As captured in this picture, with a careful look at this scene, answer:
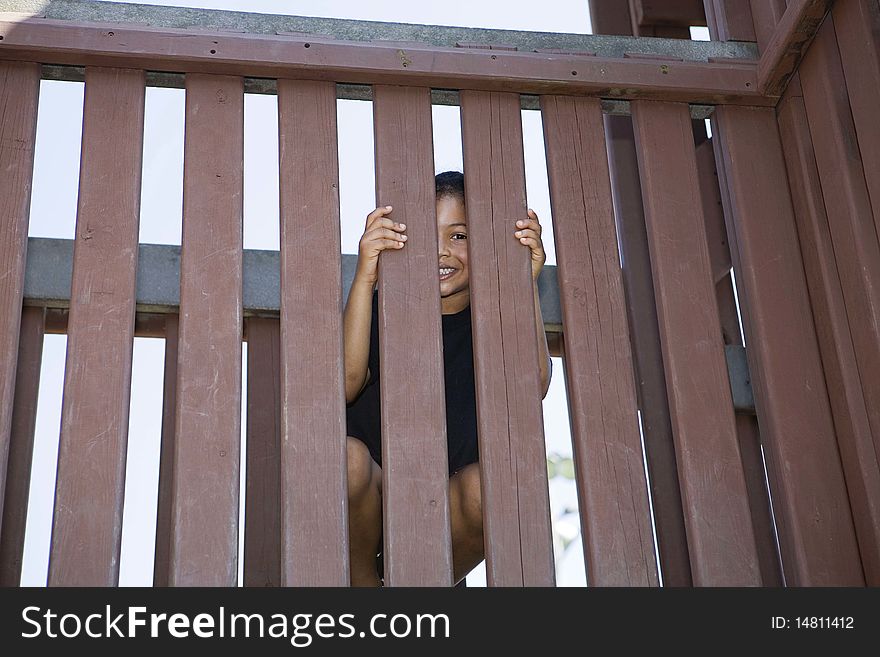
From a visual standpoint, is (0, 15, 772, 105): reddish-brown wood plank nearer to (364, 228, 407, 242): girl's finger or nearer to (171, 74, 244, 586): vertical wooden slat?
(171, 74, 244, 586): vertical wooden slat

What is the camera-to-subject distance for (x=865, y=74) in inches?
108

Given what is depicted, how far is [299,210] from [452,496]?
0.89 metres

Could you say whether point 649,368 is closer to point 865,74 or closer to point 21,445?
point 865,74

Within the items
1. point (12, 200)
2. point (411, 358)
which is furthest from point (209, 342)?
point (12, 200)

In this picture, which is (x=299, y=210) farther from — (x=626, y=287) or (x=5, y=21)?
(x=626, y=287)

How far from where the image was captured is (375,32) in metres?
3.10

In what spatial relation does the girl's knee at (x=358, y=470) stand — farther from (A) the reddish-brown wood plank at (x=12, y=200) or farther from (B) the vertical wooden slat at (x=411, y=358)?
(A) the reddish-brown wood plank at (x=12, y=200)

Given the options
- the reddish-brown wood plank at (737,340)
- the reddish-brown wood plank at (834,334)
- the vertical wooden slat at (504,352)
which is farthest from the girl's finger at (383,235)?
the reddish-brown wood plank at (737,340)

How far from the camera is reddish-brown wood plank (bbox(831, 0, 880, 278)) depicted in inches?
107

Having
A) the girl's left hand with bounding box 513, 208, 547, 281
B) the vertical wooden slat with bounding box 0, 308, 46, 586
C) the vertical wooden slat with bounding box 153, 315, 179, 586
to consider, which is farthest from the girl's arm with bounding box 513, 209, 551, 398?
the vertical wooden slat with bounding box 0, 308, 46, 586

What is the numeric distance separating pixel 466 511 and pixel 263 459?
794mm

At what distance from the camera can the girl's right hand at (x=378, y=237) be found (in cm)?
286
